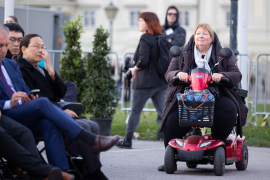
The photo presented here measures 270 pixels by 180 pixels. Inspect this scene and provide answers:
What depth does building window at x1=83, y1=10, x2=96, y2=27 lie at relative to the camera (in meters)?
47.3

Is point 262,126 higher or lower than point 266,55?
lower

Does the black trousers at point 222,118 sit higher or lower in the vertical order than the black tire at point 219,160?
higher

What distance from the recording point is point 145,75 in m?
7.97

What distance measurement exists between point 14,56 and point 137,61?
97.4 inches

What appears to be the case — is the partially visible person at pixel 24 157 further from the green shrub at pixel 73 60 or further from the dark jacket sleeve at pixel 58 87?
the green shrub at pixel 73 60

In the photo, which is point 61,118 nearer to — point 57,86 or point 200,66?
point 57,86

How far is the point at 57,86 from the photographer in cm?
539

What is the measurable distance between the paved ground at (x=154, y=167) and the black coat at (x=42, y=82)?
103cm

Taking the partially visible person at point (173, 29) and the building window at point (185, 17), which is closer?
the partially visible person at point (173, 29)

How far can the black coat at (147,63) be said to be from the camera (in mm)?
7914

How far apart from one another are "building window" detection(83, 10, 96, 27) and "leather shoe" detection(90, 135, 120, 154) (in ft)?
142

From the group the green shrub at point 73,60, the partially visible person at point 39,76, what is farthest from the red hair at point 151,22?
the partially visible person at point 39,76

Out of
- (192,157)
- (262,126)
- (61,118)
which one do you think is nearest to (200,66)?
(192,157)

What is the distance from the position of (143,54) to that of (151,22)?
20.4 inches
